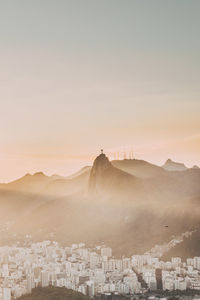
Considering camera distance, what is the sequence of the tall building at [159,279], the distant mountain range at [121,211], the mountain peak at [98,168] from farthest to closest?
the mountain peak at [98,168], the distant mountain range at [121,211], the tall building at [159,279]

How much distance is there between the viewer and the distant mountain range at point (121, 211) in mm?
46562

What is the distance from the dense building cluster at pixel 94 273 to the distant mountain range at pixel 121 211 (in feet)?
16.3

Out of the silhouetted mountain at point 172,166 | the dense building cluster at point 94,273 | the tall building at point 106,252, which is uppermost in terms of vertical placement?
the silhouetted mountain at point 172,166

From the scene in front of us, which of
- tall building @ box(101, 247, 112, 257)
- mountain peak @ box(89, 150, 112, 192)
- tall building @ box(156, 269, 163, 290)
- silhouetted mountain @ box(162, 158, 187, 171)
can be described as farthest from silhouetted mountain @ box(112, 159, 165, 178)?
tall building @ box(156, 269, 163, 290)

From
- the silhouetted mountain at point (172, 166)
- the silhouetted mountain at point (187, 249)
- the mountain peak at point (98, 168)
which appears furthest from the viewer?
the silhouetted mountain at point (172, 166)

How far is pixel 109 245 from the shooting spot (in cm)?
4678

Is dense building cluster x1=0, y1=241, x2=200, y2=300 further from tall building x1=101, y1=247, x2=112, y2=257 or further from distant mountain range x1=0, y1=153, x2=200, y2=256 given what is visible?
distant mountain range x1=0, y1=153, x2=200, y2=256

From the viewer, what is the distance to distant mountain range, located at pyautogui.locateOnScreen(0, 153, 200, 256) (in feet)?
153

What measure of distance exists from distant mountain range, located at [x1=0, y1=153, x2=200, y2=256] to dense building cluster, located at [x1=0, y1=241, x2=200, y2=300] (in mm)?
4969

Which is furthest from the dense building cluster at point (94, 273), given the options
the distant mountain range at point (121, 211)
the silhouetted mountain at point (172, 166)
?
the silhouetted mountain at point (172, 166)

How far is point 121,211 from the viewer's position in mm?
55125

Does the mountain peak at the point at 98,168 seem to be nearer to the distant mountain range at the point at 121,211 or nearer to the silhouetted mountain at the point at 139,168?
the distant mountain range at the point at 121,211

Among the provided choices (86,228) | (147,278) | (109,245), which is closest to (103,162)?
(86,228)

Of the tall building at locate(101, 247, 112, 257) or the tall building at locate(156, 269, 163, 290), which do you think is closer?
the tall building at locate(156, 269, 163, 290)
